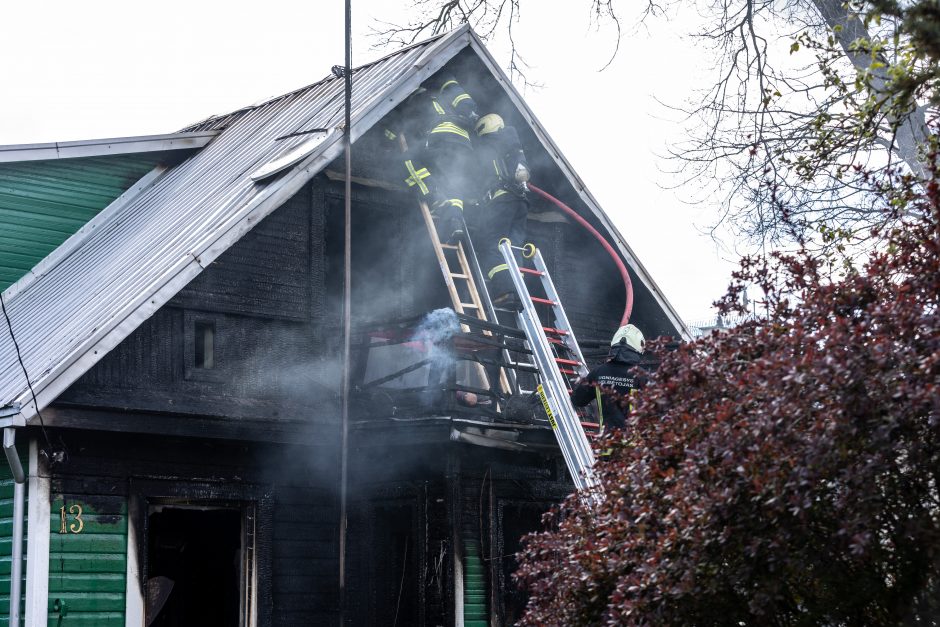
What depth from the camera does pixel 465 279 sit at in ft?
40.2

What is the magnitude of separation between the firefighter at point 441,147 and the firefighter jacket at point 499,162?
0.17 m

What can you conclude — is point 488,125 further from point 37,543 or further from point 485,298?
point 37,543

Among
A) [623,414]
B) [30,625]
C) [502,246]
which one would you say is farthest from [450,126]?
[30,625]

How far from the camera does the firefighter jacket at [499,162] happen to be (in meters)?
12.6

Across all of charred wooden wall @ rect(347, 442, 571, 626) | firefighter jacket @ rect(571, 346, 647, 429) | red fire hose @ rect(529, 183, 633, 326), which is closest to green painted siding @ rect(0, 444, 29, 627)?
charred wooden wall @ rect(347, 442, 571, 626)

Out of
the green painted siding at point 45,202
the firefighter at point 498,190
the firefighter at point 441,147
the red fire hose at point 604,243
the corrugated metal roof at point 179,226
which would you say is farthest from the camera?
the green painted siding at point 45,202

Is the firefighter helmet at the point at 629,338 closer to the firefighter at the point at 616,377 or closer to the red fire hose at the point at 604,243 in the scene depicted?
the firefighter at the point at 616,377

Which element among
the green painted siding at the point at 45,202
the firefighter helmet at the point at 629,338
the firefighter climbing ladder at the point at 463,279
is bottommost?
the firefighter helmet at the point at 629,338

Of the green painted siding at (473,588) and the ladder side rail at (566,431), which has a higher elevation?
the ladder side rail at (566,431)

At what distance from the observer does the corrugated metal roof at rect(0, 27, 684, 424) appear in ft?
32.8

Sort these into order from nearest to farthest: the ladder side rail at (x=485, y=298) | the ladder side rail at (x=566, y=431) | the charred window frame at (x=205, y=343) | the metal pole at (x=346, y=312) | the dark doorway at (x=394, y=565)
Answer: the metal pole at (x=346, y=312)
the ladder side rail at (x=566, y=431)
the charred window frame at (x=205, y=343)
the dark doorway at (x=394, y=565)
the ladder side rail at (x=485, y=298)

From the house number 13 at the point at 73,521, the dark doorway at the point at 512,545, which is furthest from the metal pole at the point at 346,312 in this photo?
the house number 13 at the point at 73,521

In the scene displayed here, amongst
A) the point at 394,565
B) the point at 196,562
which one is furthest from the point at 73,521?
the point at 196,562

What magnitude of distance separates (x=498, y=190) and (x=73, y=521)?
5.38m
